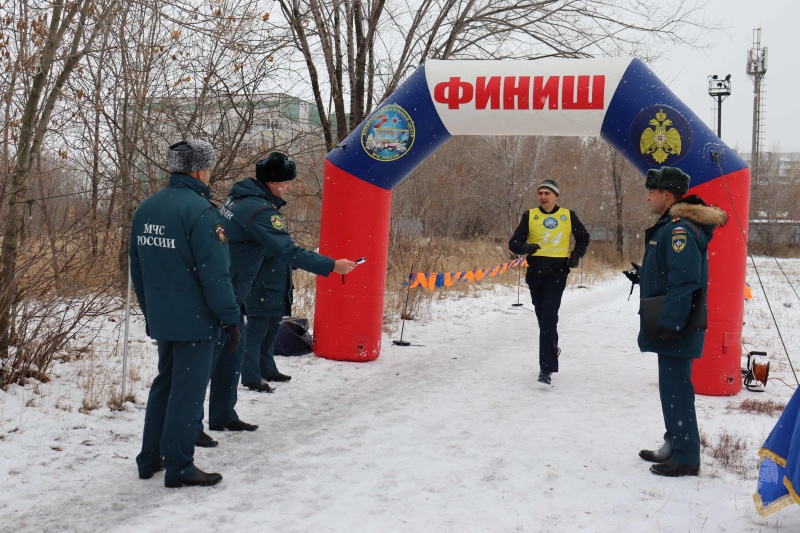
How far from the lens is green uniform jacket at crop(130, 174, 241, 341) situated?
3812 mm

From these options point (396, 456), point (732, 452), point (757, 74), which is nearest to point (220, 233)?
point (396, 456)

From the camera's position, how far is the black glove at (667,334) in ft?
13.9

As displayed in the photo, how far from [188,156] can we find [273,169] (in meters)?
1.24

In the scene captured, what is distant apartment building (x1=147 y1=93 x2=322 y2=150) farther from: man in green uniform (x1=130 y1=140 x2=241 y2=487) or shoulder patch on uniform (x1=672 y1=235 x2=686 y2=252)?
shoulder patch on uniform (x1=672 y1=235 x2=686 y2=252)

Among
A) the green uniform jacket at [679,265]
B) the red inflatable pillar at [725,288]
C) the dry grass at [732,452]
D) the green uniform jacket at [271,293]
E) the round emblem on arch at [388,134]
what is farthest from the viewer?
the round emblem on arch at [388,134]

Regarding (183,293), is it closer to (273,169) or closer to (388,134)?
(273,169)

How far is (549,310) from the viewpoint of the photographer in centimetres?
693

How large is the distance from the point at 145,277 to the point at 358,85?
288 inches

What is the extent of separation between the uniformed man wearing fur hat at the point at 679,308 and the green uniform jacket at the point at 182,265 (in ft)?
8.73

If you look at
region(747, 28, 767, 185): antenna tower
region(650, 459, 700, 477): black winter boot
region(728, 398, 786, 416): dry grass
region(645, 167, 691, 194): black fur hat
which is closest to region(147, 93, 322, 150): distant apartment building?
region(645, 167, 691, 194): black fur hat

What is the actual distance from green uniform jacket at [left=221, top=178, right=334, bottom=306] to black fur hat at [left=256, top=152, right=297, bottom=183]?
0.09 meters

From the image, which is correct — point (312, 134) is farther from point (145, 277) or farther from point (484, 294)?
point (484, 294)

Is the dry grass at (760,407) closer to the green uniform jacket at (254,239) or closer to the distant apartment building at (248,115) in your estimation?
the green uniform jacket at (254,239)

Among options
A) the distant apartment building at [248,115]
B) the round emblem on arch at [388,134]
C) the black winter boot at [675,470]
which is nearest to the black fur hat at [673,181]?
the black winter boot at [675,470]
